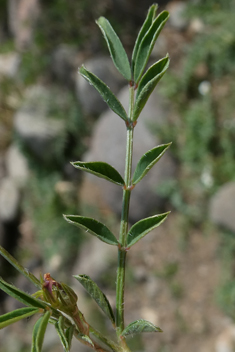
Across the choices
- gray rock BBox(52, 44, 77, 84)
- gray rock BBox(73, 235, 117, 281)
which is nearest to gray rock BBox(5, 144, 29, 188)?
gray rock BBox(52, 44, 77, 84)

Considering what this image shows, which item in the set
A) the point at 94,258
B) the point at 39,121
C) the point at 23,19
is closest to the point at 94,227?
the point at 94,258

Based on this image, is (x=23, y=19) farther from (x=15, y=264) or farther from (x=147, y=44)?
(x=15, y=264)

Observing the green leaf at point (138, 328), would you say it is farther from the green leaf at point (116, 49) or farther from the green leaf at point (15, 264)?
the green leaf at point (116, 49)

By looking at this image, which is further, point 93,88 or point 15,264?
point 93,88

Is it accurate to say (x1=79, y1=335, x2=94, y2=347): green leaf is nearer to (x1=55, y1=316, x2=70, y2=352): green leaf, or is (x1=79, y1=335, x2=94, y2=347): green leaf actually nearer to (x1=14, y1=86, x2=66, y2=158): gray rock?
(x1=55, y1=316, x2=70, y2=352): green leaf

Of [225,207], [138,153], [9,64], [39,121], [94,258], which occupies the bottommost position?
[94,258]

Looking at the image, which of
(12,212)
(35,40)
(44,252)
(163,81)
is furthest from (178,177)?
(35,40)

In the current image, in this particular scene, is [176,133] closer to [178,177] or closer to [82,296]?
[178,177]
